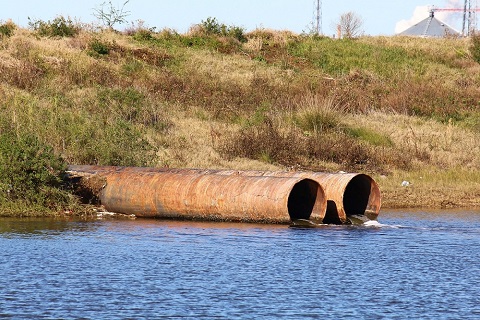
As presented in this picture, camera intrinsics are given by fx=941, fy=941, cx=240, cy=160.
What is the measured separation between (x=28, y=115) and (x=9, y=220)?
6.41 m

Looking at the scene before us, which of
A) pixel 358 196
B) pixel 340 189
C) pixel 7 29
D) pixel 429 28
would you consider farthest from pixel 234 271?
pixel 429 28

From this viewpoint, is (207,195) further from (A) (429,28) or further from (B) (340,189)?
(A) (429,28)

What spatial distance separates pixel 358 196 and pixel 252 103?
14.9 m

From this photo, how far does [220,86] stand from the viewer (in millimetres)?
34750

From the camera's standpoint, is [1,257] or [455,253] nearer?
[1,257]

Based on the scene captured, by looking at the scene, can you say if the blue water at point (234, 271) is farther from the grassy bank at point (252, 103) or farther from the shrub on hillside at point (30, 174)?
the grassy bank at point (252, 103)

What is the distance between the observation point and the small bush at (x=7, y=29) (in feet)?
120

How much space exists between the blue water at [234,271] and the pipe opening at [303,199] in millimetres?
1037

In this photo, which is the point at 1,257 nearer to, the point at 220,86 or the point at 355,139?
the point at 355,139

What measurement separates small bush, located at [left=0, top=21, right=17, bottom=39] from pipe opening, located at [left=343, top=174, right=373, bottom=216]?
71.1 feet

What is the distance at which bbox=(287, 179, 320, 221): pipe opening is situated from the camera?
55.1 feet

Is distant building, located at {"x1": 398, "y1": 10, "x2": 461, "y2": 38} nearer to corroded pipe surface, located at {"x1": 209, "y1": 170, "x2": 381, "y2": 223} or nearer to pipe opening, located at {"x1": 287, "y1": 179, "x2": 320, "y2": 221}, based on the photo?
corroded pipe surface, located at {"x1": 209, "y1": 170, "x2": 381, "y2": 223}

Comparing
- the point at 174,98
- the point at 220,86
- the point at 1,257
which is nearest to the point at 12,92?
the point at 174,98

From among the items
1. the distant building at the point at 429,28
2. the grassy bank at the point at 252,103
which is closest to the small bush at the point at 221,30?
the grassy bank at the point at 252,103
